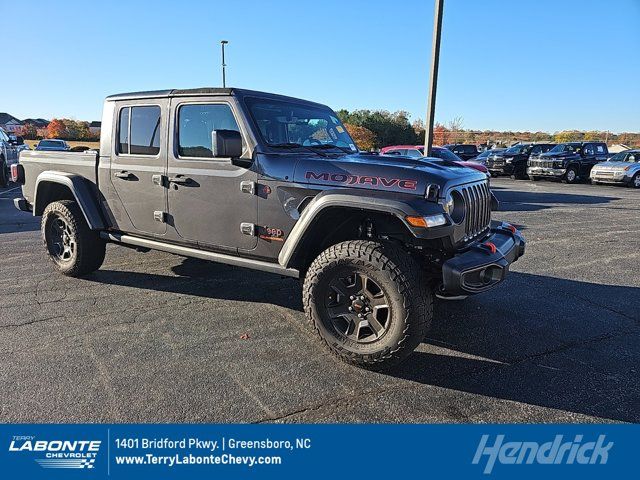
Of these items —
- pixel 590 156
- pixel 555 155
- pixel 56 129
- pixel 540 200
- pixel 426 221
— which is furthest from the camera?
pixel 56 129

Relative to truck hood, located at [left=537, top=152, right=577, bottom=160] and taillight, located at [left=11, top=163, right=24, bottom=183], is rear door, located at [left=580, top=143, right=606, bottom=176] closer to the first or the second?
truck hood, located at [left=537, top=152, right=577, bottom=160]

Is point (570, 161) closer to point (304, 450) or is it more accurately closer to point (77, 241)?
point (77, 241)

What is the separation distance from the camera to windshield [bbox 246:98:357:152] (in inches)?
151

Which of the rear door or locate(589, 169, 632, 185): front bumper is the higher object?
the rear door

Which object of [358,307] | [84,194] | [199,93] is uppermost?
[199,93]

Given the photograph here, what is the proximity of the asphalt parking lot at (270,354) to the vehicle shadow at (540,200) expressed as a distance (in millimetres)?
6389

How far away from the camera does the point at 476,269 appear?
10.0 ft

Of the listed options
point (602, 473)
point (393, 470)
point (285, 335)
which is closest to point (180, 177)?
point (285, 335)

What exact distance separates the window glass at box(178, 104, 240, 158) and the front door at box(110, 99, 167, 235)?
0.22 meters

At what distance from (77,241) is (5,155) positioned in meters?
11.2

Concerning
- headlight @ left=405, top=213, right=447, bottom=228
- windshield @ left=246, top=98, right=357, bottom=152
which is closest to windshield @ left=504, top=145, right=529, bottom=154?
windshield @ left=246, top=98, right=357, bottom=152

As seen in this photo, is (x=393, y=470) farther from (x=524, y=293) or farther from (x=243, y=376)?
(x=524, y=293)

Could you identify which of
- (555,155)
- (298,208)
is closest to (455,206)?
(298,208)

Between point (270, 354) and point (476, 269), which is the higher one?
point (476, 269)
